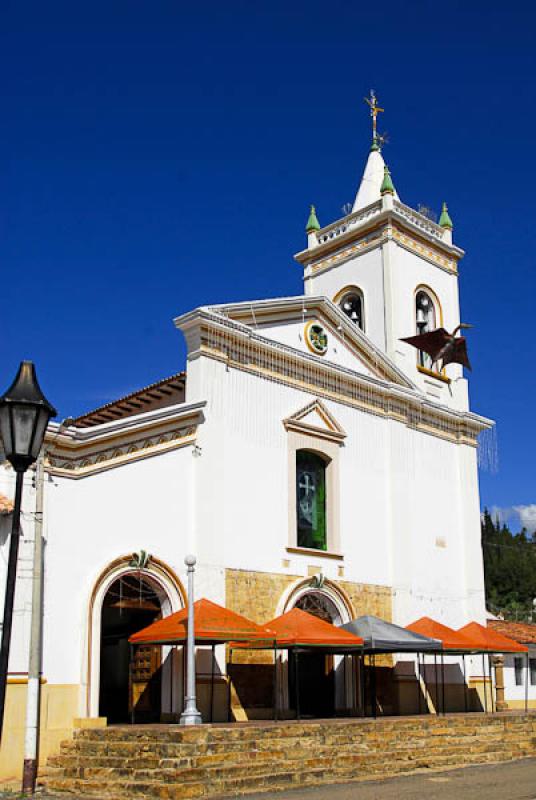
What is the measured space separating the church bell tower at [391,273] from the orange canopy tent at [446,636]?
7346 mm

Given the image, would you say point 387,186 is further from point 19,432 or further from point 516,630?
point 19,432

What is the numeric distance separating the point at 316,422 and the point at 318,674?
6118mm

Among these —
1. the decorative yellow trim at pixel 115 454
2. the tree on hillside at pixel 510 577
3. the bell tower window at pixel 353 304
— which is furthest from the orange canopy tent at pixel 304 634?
the tree on hillside at pixel 510 577

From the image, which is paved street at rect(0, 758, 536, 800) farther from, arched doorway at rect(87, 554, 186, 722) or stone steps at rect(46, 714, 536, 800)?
arched doorway at rect(87, 554, 186, 722)

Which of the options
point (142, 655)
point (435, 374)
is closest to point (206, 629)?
point (142, 655)

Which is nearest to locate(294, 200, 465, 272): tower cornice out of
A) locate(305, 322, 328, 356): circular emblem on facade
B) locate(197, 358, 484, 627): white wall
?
locate(305, 322, 328, 356): circular emblem on facade

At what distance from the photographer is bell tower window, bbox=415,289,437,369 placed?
28.9 meters

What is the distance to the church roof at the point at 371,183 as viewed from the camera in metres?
30.0

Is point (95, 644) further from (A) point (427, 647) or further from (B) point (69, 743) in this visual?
(A) point (427, 647)

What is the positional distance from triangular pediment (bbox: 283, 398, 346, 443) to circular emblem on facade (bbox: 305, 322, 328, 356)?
144 centimetres

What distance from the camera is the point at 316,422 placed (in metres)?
23.5

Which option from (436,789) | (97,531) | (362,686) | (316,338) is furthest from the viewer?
(316,338)

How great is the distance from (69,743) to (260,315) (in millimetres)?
10779

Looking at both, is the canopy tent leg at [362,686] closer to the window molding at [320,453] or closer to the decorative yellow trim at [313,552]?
the decorative yellow trim at [313,552]
